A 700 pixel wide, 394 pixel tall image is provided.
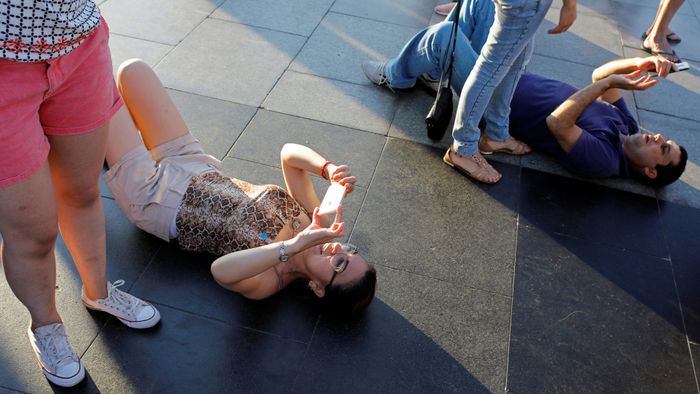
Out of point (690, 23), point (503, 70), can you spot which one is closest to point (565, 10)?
point (503, 70)

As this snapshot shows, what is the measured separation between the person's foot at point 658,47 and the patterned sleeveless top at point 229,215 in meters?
3.88

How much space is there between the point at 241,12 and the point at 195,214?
9.10 feet

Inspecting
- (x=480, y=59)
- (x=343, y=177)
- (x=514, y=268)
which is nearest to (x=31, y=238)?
(x=343, y=177)

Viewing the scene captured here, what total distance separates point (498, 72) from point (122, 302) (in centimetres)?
221

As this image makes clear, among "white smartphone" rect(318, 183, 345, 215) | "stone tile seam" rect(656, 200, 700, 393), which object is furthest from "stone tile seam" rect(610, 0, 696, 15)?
"white smartphone" rect(318, 183, 345, 215)

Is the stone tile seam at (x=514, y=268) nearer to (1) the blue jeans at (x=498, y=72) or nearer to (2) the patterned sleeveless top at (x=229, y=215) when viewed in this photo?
(1) the blue jeans at (x=498, y=72)

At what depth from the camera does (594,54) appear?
509 cm

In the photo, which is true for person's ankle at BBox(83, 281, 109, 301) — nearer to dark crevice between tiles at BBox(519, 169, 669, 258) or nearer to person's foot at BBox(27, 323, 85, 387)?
person's foot at BBox(27, 323, 85, 387)

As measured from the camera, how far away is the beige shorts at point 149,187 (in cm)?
282

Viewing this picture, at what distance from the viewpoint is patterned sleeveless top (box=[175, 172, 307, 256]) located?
106 inches

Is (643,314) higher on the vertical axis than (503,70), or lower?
lower

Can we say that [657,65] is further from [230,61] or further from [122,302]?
[122,302]

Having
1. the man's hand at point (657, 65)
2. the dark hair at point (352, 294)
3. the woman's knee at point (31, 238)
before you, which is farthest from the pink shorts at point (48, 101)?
the man's hand at point (657, 65)

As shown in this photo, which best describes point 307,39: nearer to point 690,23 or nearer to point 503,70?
point 503,70
